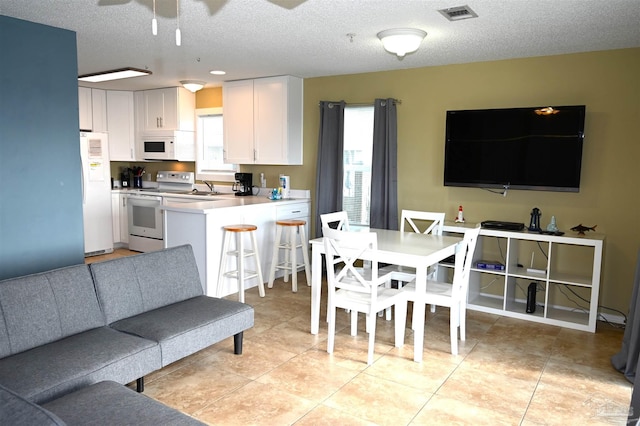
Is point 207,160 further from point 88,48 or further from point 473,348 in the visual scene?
point 473,348

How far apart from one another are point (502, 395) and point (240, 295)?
2477 millimetres

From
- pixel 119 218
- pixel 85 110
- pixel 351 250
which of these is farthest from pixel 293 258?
pixel 85 110

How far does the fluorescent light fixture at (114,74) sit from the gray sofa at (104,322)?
284 centimetres

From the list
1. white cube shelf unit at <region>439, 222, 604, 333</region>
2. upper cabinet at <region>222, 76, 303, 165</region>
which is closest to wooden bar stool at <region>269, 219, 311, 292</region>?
upper cabinet at <region>222, 76, 303, 165</region>

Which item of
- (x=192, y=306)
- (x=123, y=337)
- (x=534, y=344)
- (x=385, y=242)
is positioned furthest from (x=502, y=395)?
(x=123, y=337)

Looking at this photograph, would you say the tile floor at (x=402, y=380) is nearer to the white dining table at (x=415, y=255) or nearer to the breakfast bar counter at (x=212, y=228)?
the white dining table at (x=415, y=255)

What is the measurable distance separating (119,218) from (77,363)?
5.15m

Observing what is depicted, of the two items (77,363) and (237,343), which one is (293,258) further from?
(77,363)

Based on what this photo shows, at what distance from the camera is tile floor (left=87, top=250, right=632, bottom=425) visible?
2676 mm

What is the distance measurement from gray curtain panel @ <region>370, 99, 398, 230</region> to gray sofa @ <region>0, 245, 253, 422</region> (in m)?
2.33

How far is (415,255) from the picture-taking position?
3406mm

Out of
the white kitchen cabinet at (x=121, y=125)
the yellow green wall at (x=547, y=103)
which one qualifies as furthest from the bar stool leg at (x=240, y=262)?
the white kitchen cabinet at (x=121, y=125)

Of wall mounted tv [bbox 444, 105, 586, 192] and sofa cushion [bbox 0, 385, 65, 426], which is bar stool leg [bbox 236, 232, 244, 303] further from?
sofa cushion [bbox 0, 385, 65, 426]

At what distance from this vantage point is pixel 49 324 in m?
2.60
